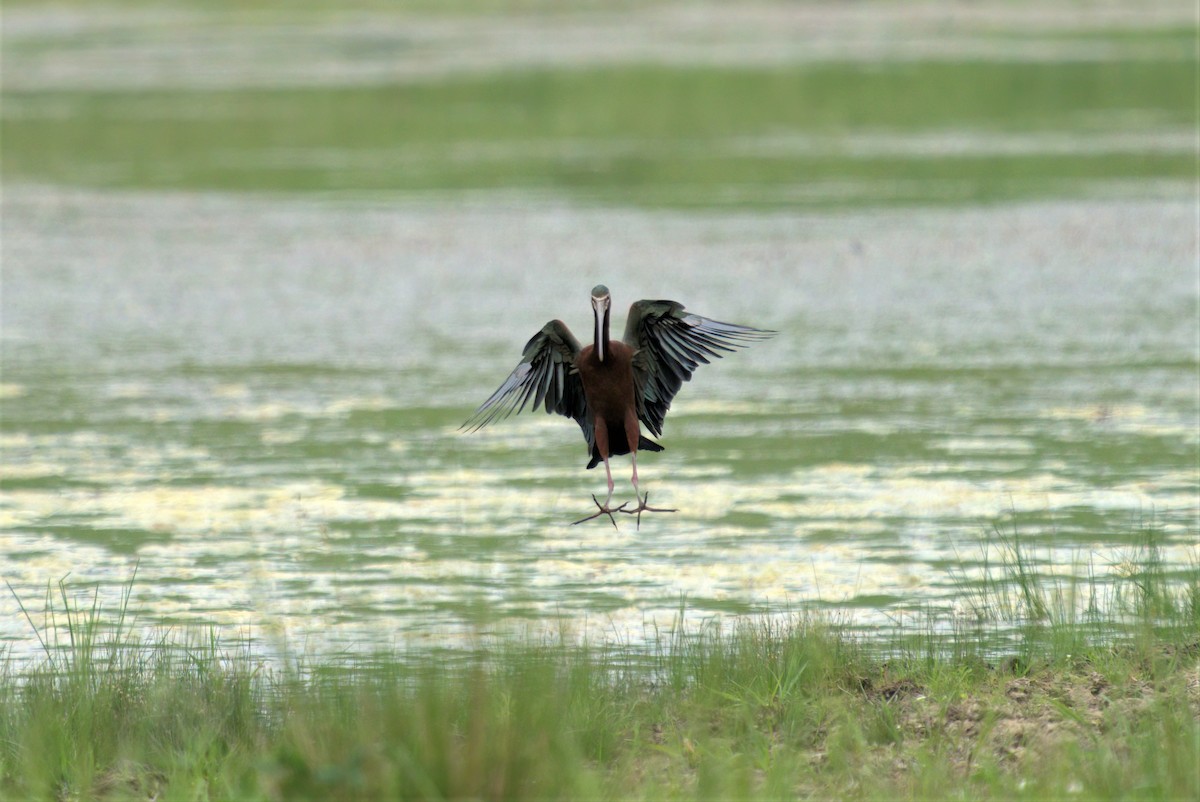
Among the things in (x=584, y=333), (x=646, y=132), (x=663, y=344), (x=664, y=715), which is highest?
(x=646, y=132)

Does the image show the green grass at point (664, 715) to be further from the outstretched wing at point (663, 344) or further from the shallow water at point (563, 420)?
the outstretched wing at point (663, 344)

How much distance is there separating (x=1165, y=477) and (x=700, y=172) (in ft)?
42.8

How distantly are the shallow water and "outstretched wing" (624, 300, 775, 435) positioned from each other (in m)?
0.79

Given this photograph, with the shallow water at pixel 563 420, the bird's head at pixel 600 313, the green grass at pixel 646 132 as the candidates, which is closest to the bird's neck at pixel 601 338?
the bird's head at pixel 600 313

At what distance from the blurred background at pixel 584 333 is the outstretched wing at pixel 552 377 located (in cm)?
68

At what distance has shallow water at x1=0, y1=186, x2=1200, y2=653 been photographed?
25.5 feet

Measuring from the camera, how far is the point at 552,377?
644 cm

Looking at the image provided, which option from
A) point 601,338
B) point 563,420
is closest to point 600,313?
point 601,338

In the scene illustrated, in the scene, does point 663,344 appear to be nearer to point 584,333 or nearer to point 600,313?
point 600,313

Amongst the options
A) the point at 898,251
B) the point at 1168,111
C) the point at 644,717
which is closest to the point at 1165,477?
the point at 644,717

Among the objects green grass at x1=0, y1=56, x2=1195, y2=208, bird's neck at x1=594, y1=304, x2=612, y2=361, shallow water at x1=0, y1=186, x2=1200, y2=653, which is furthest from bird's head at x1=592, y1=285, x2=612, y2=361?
green grass at x1=0, y1=56, x2=1195, y2=208

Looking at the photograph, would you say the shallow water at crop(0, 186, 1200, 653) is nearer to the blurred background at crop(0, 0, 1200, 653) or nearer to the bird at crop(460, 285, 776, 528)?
the blurred background at crop(0, 0, 1200, 653)

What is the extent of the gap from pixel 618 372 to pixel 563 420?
5.05 meters

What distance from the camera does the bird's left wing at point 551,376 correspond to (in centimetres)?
624
